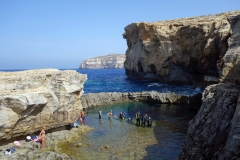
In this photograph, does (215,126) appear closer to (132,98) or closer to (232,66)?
(232,66)

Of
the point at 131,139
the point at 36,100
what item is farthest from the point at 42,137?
the point at 131,139

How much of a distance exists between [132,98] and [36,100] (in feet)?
98.8

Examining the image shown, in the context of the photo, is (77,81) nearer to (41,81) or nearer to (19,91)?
(41,81)

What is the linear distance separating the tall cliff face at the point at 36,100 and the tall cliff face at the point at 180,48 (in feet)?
97.0

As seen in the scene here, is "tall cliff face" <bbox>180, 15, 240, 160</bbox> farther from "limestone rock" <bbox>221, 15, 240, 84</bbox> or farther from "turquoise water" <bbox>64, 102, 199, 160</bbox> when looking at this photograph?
"turquoise water" <bbox>64, 102, 199, 160</bbox>

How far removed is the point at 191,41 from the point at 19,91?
46373 mm

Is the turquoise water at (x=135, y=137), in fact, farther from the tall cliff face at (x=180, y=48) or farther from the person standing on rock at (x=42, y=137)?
the tall cliff face at (x=180, y=48)

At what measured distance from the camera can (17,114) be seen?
18750 millimetres

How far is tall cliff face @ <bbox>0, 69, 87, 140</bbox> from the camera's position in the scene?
18312 millimetres

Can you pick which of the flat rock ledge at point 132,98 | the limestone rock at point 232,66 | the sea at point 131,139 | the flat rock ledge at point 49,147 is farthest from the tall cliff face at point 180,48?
the flat rock ledge at point 49,147

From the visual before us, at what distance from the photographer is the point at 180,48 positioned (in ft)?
204

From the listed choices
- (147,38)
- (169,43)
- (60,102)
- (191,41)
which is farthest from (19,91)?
(147,38)

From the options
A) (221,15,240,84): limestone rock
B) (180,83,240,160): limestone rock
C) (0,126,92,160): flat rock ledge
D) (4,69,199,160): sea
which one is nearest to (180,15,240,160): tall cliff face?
(180,83,240,160): limestone rock

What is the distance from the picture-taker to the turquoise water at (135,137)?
20.2 metres
